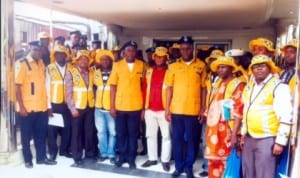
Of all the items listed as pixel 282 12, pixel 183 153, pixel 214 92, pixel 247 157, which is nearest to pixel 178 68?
pixel 214 92

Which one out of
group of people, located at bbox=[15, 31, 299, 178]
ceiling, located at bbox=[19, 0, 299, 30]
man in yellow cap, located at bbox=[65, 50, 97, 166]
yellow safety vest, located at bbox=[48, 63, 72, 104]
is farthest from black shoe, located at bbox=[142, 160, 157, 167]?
ceiling, located at bbox=[19, 0, 299, 30]

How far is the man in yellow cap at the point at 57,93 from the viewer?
3268mm

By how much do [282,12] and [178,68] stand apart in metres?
1.82

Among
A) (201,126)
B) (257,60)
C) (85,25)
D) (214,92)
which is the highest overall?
(85,25)

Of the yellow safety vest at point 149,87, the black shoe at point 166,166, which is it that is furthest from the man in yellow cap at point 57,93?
the black shoe at point 166,166

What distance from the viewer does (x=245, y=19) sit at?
4.52 meters

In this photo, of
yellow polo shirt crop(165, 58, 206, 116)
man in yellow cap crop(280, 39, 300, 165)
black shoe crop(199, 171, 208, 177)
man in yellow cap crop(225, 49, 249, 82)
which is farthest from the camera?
black shoe crop(199, 171, 208, 177)

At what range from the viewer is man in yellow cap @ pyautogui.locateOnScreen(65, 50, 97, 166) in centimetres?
329

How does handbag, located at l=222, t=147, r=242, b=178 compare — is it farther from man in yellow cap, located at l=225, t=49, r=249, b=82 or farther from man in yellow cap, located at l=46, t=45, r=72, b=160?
man in yellow cap, located at l=46, t=45, r=72, b=160

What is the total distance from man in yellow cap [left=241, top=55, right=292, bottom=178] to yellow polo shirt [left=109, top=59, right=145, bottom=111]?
122cm

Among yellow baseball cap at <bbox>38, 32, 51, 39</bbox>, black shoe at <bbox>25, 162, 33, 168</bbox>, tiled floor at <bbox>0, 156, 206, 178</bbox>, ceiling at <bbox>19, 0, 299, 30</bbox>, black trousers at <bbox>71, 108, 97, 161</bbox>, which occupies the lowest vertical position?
tiled floor at <bbox>0, 156, 206, 178</bbox>

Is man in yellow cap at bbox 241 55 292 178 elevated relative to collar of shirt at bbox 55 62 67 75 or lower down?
lower down

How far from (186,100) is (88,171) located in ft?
3.60

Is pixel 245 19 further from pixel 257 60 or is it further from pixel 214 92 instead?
pixel 257 60
